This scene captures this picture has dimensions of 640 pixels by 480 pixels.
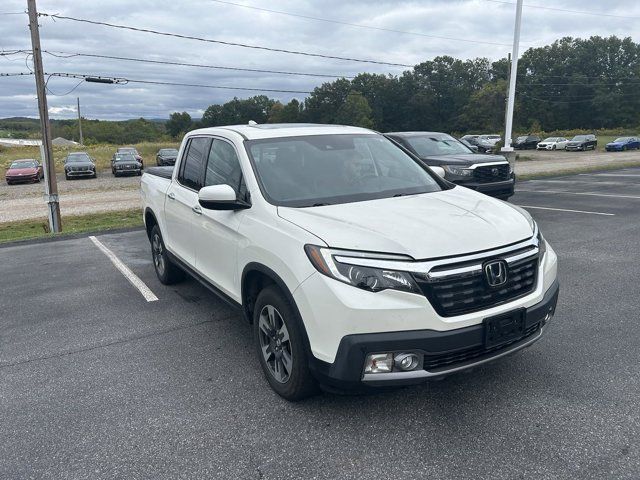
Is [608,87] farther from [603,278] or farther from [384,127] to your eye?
[603,278]

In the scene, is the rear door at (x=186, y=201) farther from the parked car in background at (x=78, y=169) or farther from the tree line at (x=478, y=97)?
the tree line at (x=478, y=97)

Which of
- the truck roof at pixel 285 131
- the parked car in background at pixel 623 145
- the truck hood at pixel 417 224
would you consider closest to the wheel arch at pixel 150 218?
the truck roof at pixel 285 131

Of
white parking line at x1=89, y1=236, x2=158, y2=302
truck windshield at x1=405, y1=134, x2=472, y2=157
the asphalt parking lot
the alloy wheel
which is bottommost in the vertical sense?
white parking line at x1=89, y1=236, x2=158, y2=302

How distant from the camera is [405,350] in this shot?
2814 mm

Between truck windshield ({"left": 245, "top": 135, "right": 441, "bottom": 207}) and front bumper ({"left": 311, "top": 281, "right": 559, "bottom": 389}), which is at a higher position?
truck windshield ({"left": 245, "top": 135, "right": 441, "bottom": 207})

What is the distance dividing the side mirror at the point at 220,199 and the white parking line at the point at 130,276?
8.21ft

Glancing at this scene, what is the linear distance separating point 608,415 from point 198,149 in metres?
3.96

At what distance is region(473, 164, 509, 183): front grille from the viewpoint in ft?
34.8

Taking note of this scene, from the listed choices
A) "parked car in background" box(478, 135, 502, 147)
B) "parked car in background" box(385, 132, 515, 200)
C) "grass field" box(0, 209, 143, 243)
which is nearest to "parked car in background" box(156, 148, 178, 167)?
"grass field" box(0, 209, 143, 243)

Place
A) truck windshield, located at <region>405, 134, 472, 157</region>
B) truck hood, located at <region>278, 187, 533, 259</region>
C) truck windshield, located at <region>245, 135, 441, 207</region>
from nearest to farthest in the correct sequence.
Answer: truck hood, located at <region>278, 187, 533, 259</region>, truck windshield, located at <region>245, 135, 441, 207</region>, truck windshield, located at <region>405, 134, 472, 157</region>

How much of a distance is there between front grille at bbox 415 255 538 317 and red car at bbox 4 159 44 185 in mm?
33375

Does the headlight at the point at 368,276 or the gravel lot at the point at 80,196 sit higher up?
the headlight at the point at 368,276

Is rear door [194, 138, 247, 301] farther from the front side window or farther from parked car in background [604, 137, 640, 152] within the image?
parked car in background [604, 137, 640, 152]

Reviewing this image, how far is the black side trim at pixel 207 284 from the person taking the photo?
13.5ft
